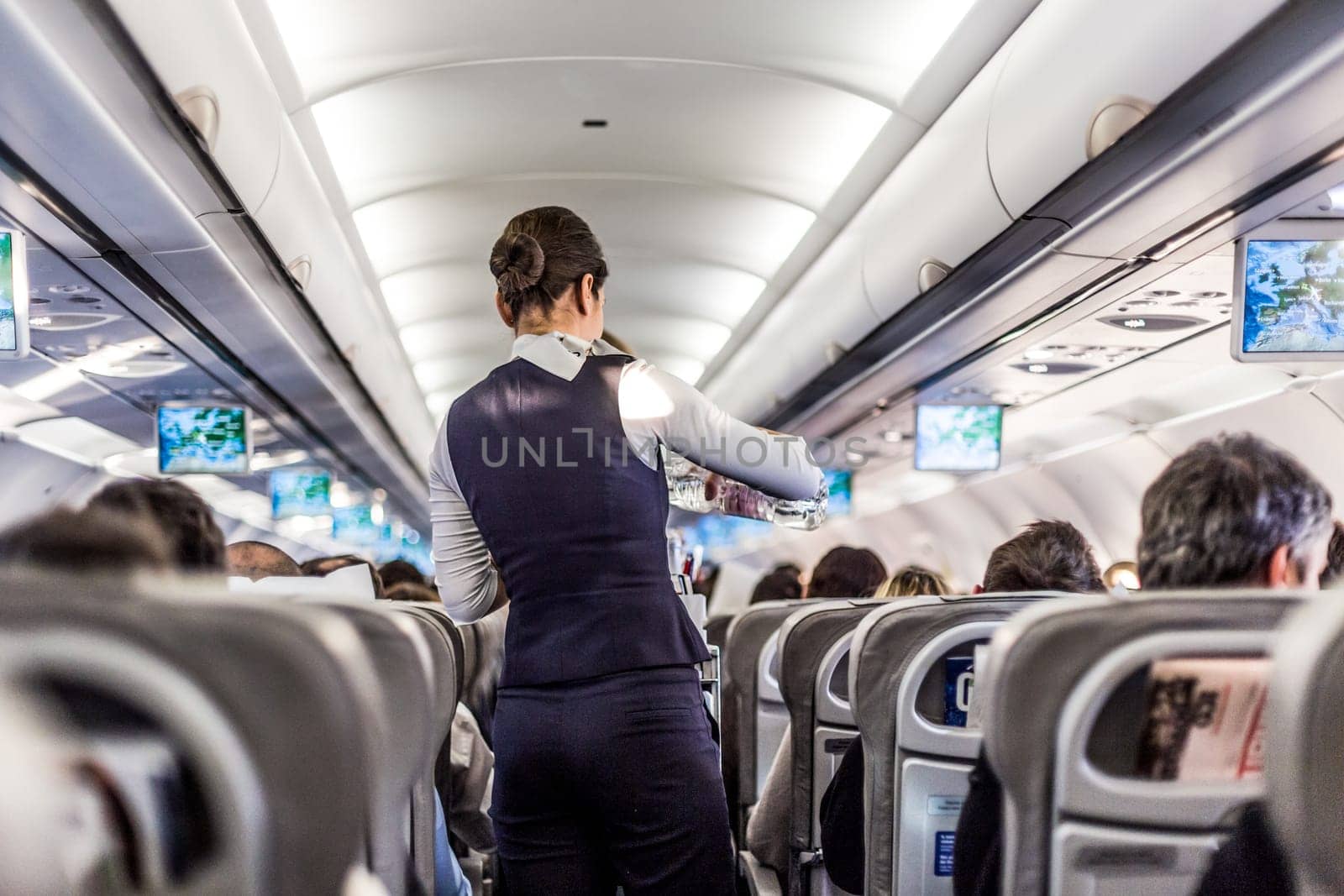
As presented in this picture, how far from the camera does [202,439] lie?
33.8 ft

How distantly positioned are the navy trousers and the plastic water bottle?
29 centimetres

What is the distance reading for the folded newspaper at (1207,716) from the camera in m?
1.48

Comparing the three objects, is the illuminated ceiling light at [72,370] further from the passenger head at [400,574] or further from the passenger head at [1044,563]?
the passenger head at [1044,563]

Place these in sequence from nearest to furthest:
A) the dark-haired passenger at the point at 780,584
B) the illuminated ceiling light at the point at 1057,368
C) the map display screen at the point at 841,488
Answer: the dark-haired passenger at the point at 780,584
the illuminated ceiling light at the point at 1057,368
the map display screen at the point at 841,488

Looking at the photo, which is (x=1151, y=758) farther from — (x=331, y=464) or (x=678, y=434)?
(x=331, y=464)

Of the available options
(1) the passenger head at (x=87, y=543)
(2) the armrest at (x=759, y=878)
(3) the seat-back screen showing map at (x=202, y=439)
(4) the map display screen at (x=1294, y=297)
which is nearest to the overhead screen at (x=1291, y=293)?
(4) the map display screen at (x=1294, y=297)

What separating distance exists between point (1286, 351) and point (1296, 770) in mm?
4120

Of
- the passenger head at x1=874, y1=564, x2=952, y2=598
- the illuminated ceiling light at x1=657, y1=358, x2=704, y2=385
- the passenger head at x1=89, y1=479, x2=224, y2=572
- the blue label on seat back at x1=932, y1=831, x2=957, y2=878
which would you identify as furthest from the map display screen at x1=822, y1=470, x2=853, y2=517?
the passenger head at x1=89, y1=479, x2=224, y2=572

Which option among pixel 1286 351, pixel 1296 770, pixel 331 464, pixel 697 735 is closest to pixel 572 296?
pixel 697 735

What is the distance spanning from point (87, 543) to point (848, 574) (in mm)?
5432

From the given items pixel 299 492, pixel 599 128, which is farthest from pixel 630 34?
pixel 299 492

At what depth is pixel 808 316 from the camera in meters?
8.49

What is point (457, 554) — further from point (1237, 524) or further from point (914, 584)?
point (914, 584)

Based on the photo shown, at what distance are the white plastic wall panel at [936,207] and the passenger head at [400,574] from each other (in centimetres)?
269
